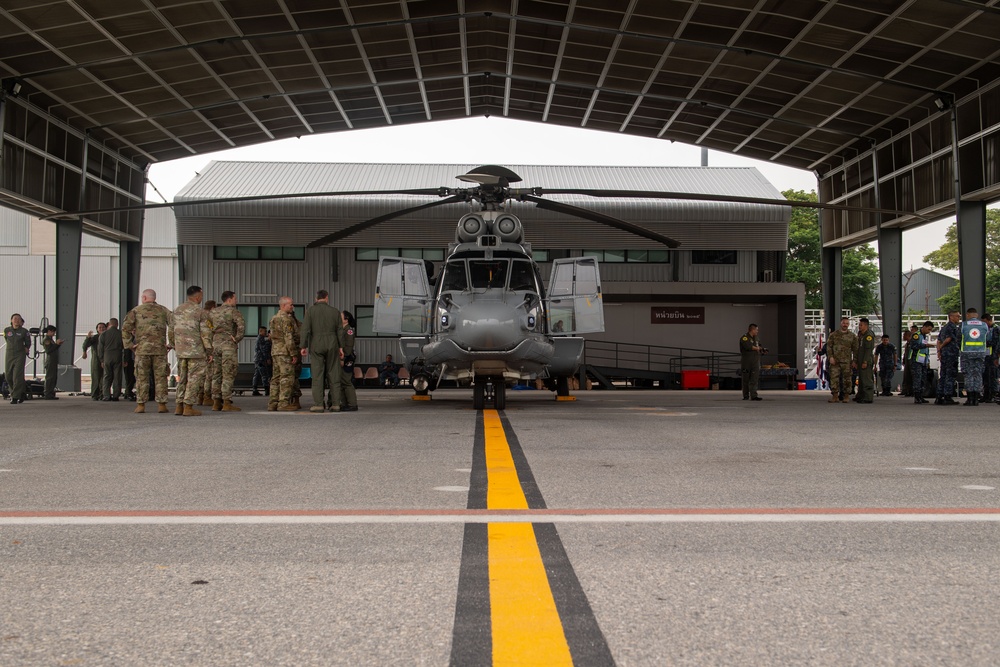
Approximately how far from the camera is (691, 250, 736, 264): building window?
98.3 feet

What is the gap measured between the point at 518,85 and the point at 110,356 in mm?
12043

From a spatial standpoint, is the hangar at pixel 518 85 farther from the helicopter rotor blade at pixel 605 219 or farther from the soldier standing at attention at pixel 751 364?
the helicopter rotor blade at pixel 605 219

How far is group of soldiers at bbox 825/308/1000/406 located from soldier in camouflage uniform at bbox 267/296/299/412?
10.7 m

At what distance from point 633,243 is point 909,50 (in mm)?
12349

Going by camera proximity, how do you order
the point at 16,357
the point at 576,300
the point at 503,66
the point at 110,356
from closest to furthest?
the point at 576,300 → the point at 16,357 → the point at 110,356 → the point at 503,66

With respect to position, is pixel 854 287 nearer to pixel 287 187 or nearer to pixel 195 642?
pixel 287 187

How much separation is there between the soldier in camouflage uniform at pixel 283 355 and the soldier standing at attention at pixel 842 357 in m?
10.7

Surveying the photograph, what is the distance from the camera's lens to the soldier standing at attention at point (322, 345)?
13367 mm

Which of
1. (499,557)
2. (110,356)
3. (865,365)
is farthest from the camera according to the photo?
(110,356)

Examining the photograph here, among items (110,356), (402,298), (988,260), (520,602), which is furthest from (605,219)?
(988,260)

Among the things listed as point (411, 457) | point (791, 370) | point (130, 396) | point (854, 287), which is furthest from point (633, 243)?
point (854, 287)

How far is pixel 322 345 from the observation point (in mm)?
13391

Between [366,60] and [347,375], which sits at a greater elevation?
[366,60]

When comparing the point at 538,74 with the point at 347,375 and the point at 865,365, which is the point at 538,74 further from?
the point at 347,375
